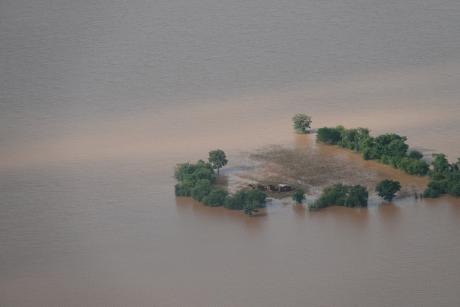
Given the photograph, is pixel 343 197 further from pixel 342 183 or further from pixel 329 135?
pixel 329 135

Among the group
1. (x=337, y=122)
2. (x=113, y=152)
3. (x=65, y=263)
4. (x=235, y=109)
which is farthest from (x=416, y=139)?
(x=65, y=263)

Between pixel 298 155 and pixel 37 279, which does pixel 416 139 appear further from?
pixel 37 279

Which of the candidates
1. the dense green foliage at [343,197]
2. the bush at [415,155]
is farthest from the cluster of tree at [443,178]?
the dense green foliage at [343,197]

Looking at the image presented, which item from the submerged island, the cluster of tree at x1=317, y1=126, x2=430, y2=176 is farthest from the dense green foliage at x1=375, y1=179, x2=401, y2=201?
the cluster of tree at x1=317, y1=126, x2=430, y2=176

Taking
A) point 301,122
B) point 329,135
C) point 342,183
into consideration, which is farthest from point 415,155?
point 301,122

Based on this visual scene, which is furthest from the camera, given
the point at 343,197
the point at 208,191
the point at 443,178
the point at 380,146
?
the point at 380,146

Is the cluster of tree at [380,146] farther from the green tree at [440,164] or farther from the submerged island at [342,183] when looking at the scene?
the green tree at [440,164]

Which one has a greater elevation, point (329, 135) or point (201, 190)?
point (329, 135)
